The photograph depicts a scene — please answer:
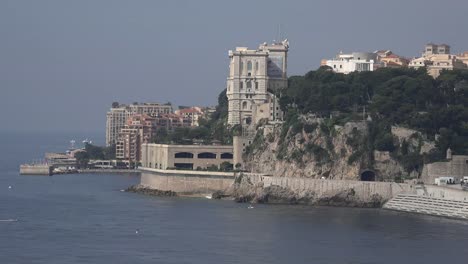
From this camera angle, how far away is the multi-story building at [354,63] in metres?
106

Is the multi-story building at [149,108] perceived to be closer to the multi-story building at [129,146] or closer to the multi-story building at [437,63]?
the multi-story building at [129,146]

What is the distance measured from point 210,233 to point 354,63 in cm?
3888

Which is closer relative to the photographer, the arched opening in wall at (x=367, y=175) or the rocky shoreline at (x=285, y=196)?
the rocky shoreline at (x=285, y=196)

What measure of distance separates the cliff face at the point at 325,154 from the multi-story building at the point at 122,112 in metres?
59.4

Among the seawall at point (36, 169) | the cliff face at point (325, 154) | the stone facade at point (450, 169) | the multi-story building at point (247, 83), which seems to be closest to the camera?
→ the stone facade at point (450, 169)

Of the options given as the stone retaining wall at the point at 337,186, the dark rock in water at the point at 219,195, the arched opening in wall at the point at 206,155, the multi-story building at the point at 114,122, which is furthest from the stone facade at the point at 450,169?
the multi-story building at the point at 114,122

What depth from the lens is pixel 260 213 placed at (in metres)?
78.5

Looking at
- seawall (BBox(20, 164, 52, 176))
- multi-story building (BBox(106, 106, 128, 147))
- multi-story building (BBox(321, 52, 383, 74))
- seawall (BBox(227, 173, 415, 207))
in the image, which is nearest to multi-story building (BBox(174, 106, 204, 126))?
multi-story building (BBox(106, 106, 128, 147))

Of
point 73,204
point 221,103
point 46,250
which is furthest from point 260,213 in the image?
point 221,103

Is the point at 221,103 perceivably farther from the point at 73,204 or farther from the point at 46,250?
the point at 46,250

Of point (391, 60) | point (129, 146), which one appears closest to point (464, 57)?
point (391, 60)

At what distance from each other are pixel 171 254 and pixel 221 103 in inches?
1993

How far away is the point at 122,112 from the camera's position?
152 metres

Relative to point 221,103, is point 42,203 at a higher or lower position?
lower
